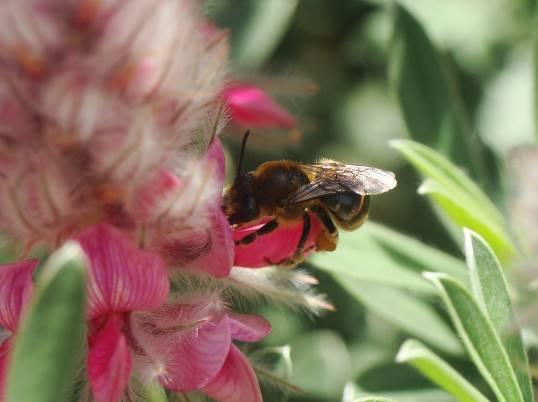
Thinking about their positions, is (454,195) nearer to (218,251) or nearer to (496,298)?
(496,298)

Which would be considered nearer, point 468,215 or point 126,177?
point 126,177

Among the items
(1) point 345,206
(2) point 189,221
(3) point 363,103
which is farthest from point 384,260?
Answer: (3) point 363,103

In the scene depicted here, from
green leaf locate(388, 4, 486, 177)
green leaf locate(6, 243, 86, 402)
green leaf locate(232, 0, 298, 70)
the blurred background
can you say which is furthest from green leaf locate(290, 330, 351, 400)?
green leaf locate(6, 243, 86, 402)

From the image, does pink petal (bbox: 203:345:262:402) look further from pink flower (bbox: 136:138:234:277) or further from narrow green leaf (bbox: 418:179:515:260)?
narrow green leaf (bbox: 418:179:515:260)

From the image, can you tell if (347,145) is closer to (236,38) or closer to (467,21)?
(467,21)

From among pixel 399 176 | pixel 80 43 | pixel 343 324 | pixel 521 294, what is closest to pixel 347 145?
pixel 399 176

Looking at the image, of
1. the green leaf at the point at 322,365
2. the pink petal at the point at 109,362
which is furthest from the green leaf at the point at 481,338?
the green leaf at the point at 322,365
